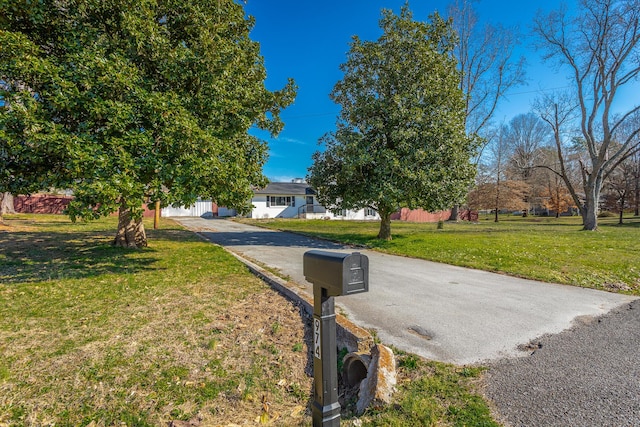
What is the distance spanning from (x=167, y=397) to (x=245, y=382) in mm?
620

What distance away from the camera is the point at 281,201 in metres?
35.8

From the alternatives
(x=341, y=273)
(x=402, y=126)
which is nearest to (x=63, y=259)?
(x=341, y=273)

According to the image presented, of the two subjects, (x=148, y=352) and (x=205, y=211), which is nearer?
(x=148, y=352)

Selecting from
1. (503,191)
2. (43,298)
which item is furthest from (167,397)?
(503,191)

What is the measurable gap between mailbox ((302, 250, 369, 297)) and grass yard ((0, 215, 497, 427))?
1093 millimetres

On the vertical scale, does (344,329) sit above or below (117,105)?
below

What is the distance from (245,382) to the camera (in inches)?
110

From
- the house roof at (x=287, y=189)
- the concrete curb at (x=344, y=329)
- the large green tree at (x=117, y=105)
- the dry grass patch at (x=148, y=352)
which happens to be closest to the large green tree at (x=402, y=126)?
the large green tree at (x=117, y=105)

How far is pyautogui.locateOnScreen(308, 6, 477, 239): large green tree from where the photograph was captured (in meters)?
10.5

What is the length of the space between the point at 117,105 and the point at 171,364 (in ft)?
13.5

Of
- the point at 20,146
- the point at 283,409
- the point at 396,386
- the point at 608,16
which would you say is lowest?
the point at 283,409

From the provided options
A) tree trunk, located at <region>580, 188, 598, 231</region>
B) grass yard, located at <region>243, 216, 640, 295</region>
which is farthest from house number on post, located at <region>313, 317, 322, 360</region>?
tree trunk, located at <region>580, 188, 598, 231</region>

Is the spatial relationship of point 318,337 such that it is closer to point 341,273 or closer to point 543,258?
point 341,273

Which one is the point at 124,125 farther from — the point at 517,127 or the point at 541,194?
the point at 541,194
